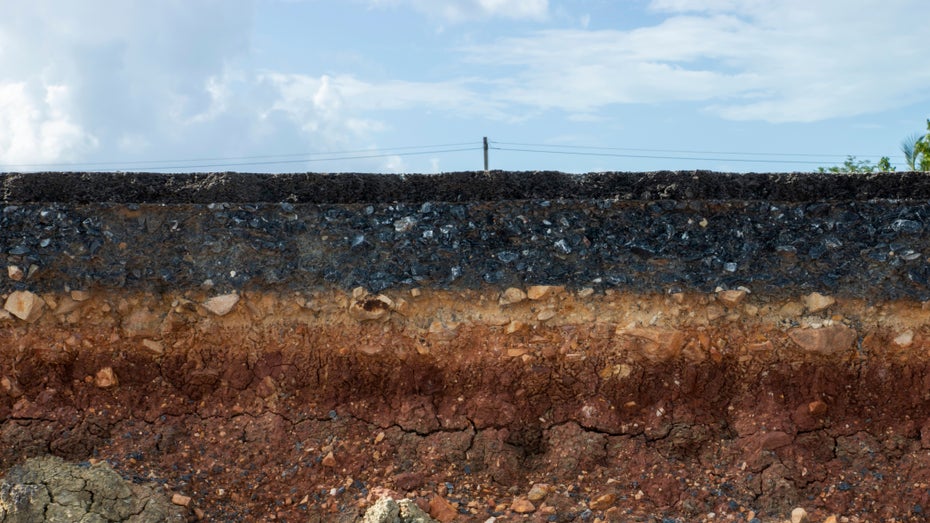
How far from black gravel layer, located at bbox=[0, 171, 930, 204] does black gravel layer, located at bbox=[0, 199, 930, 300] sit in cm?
9

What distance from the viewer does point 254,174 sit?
4.58 m

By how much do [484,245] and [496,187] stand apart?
357mm

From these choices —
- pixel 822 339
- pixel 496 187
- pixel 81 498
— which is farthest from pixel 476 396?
pixel 81 498

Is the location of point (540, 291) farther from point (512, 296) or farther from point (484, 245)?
point (484, 245)

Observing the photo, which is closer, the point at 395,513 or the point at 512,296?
the point at 395,513

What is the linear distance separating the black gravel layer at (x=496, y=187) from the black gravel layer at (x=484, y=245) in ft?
0.29

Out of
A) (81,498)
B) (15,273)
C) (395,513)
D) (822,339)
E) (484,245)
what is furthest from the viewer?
(15,273)

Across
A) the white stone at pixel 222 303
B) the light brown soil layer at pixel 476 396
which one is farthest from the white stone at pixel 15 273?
the white stone at pixel 222 303

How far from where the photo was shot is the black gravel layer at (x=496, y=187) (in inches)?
176

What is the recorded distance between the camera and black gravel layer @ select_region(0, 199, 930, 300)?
425 centimetres

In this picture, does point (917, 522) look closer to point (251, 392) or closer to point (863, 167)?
point (251, 392)

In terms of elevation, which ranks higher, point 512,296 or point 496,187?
point 496,187

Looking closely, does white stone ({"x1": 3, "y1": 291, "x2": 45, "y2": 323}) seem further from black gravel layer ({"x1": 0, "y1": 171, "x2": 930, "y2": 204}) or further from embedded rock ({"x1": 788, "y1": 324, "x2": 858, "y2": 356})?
embedded rock ({"x1": 788, "y1": 324, "x2": 858, "y2": 356})

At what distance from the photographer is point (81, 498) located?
3904 millimetres
